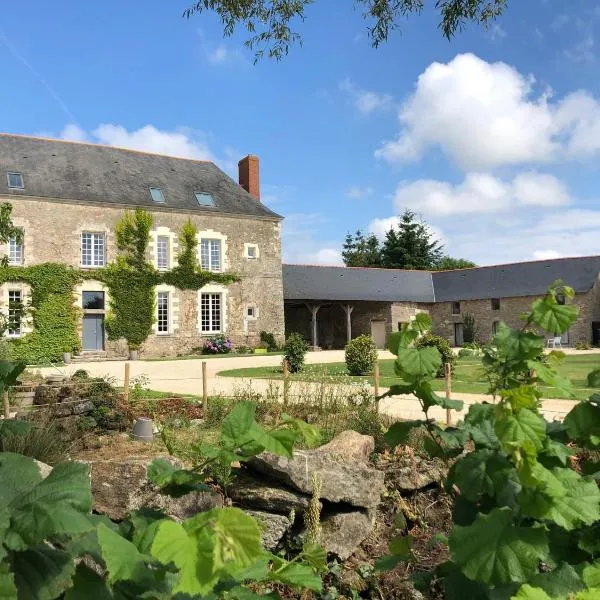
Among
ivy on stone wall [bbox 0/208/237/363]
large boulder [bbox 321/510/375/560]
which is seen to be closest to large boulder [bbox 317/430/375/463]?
large boulder [bbox 321/510/375/560]

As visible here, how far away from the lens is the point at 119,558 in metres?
0.98

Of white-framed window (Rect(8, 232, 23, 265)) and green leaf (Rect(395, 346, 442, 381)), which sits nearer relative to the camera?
green leaf (Rect(395, 346, 442, 381))

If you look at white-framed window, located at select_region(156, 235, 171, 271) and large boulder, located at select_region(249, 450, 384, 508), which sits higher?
white-framed window, located at select_region(156, 235, 171, 271)

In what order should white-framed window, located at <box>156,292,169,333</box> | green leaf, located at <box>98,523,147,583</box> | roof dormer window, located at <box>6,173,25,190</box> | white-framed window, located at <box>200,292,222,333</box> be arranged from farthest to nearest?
1. white-framed window, located at <box>200,292,222,333</box>
2. white-framed window, located at <box>156,292,169,333</box>
3. roof dormer window, located at <box>6,173,25,190</box>
4. green leaf, located at <box>98,523,147,583</box>

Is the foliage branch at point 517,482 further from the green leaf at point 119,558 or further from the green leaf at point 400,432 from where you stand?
the green leaf at point 119,558

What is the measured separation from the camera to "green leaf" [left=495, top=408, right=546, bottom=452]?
125 cm

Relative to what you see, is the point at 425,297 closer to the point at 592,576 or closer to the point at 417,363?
the point at 417,363

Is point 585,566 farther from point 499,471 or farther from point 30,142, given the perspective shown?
point 30,142

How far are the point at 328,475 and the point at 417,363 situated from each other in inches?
102

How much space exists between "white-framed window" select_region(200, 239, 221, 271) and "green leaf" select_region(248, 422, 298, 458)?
27.9 metres

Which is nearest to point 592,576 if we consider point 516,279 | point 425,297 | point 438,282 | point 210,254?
point 210,254

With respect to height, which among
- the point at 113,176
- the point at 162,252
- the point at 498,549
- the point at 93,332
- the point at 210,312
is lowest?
the point at 498,549

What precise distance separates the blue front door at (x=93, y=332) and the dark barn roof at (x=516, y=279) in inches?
840

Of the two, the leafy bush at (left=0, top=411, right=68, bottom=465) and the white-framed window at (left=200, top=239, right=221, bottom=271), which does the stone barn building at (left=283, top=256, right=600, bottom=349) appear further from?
the leafy bush at (left=0, top=411, right=68, bottom=465)
